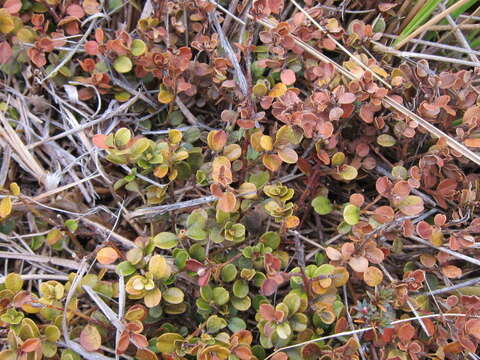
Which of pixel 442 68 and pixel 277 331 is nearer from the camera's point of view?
pixel 277 331

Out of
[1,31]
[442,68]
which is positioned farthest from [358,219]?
[1,31]

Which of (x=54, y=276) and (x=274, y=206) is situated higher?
(x=274, y=206)

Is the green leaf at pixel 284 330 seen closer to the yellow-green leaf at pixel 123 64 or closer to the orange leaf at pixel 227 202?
the orange leaf at pixel 227 202

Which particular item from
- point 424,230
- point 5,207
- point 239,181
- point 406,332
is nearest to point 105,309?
point 5,207

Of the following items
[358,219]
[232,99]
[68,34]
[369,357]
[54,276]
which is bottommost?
[369,357]

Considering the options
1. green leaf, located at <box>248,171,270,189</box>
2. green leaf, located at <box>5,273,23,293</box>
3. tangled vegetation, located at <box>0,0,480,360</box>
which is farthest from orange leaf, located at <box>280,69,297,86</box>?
green leaf, located at <box>5,273,23,293</box>

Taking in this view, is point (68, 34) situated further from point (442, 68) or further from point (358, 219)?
point (442, 68)

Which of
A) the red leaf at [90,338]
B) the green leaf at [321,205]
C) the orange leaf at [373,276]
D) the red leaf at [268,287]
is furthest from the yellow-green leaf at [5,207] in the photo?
the orange leaf at [373,276]

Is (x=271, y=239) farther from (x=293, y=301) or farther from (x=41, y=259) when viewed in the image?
(x=41, y=259)
